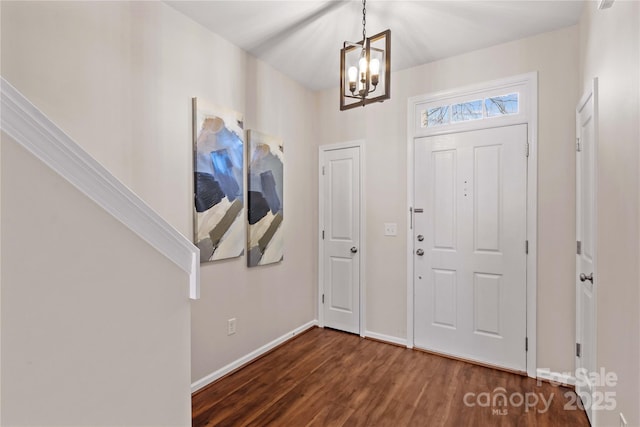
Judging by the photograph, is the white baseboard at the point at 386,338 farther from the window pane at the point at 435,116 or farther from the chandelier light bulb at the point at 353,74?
the chandelier light bulb at the point at 353,74

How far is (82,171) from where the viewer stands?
2.82 feet

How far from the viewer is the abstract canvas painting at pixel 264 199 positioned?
276 cm

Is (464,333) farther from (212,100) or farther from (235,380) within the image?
(212,100)

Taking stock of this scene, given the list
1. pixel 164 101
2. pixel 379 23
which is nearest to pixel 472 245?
pixel 379 23

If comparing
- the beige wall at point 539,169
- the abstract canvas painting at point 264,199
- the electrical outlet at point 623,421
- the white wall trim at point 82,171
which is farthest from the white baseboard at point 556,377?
the white wall trim at point 82,171

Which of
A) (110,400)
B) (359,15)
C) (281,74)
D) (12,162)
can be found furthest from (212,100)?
(110,400)

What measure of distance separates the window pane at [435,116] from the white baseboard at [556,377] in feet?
Result: 7.33

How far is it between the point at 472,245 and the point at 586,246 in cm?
81

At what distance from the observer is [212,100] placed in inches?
95.8

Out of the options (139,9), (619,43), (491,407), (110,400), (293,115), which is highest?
(139,9)

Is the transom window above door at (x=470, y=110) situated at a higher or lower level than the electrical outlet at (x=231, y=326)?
higher

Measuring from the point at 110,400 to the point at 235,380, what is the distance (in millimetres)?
1646

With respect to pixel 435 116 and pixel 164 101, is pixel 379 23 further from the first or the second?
pixel 164 101

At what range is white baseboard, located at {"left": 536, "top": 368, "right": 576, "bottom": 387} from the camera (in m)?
2.34
